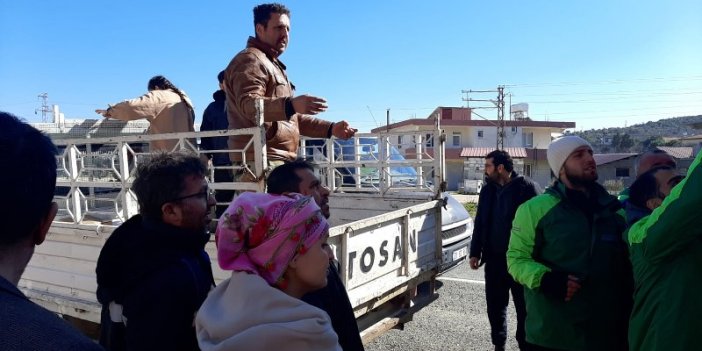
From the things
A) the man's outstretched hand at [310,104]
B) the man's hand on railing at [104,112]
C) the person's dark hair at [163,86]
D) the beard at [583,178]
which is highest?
the person's dark hair at [163,86]

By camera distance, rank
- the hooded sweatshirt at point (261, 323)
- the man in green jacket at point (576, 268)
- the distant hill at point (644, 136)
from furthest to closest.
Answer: the distant hill at point (644, 136) < the man in green jacket at point (576, 268) < the hooded sweatshirt at point (261, 323)

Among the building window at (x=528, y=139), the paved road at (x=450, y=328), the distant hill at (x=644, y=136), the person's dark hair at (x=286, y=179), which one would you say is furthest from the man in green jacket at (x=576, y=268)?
the building window at (x=528, y=139)

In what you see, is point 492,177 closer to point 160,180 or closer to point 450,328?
point 450,328

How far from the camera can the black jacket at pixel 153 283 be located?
1.70m

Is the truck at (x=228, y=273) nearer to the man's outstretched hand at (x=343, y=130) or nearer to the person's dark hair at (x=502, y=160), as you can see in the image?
the man's outstretched hand at (x=343, y=130)

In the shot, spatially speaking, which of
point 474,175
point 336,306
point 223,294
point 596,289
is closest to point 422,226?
point 596,289

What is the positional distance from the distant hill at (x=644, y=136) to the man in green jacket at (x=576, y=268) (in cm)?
4900

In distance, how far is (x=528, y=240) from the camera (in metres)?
3.06

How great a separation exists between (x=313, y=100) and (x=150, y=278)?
1322 millimetres

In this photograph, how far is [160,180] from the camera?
6.73 feet

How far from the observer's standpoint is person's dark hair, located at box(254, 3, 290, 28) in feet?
10.3

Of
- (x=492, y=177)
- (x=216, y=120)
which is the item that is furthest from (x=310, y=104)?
(x=492, y=177)

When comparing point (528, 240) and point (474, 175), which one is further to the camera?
point (474, 175)

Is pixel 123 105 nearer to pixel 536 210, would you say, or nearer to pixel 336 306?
pixel 336 306
